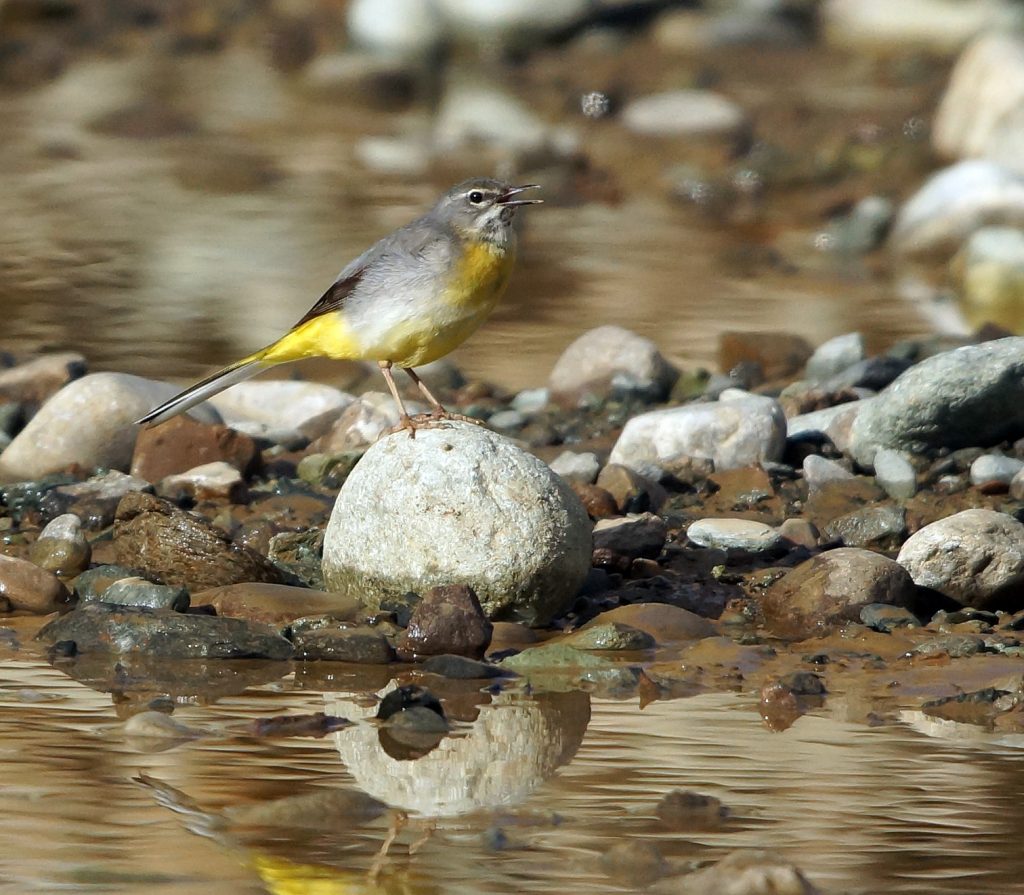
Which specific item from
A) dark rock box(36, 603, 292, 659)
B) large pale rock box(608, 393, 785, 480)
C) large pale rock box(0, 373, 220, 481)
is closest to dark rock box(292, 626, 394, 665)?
dark rock box(36, 603, 292, 659)

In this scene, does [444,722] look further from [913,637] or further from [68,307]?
[68,307]

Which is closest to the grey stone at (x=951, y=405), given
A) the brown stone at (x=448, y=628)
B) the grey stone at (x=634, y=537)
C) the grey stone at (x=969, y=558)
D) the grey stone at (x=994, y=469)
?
the grey stone at (x=994, y=469)

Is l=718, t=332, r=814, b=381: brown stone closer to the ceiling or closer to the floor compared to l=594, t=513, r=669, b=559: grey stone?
closer to the ceiling

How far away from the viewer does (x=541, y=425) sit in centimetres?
1217

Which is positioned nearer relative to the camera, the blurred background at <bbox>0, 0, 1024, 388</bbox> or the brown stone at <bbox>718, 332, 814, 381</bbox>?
the brown stone at <bbox>718, 332, 814, 381</bbox>

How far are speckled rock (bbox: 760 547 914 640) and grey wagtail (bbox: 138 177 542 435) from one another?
1702 mm

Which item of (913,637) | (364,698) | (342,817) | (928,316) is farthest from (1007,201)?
(342,817)

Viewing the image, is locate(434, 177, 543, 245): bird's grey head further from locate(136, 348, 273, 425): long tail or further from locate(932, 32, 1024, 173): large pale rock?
locate(932, 32, 1024, 173): large pale rock

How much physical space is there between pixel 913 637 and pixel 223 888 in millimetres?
3852

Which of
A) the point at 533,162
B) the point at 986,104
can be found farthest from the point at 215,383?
the point at 986,104

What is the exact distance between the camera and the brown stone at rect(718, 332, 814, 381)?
14.0 meters

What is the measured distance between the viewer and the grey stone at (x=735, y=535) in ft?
31.3

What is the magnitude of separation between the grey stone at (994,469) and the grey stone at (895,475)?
1.01 feet

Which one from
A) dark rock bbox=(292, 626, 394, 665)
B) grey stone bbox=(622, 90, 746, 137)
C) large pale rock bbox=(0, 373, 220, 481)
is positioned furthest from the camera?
grey stone bbox=(622, 90, 746, 137)
